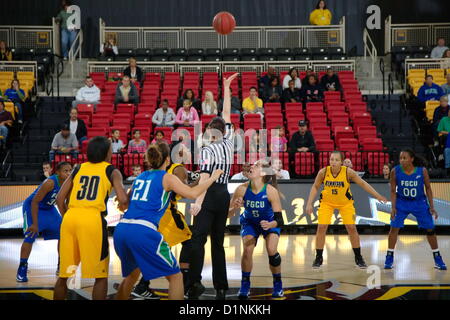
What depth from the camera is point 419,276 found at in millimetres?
9367

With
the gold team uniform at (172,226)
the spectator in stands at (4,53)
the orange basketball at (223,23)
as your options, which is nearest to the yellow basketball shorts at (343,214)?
the gold team uniform at (172,226)

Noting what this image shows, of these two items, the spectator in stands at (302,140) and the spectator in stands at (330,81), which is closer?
the spectator in stands at (302,140)

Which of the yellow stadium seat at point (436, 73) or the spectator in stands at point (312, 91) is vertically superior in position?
the yellow stadium seat at point (436, 73)

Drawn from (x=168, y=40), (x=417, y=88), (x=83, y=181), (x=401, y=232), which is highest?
(x=168, y=40)

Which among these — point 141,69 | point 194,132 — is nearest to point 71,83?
point 141,69

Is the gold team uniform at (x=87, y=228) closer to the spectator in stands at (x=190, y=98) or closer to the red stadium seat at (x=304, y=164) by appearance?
the red stadium seat at (x=304, y=164)

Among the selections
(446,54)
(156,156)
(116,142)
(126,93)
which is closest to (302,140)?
(116,142)

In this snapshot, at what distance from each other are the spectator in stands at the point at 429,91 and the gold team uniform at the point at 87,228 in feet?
40.6

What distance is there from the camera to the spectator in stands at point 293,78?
18.1 metres

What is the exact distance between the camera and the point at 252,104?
17.3 m

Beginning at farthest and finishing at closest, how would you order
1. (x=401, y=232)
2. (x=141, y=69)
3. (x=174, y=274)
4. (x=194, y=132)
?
1. (x=141, y=69)
2. (x=194, y=132)
3. (x=401, y=232)
4. (x=174, y=274)

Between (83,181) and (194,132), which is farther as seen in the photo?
(194,132)
